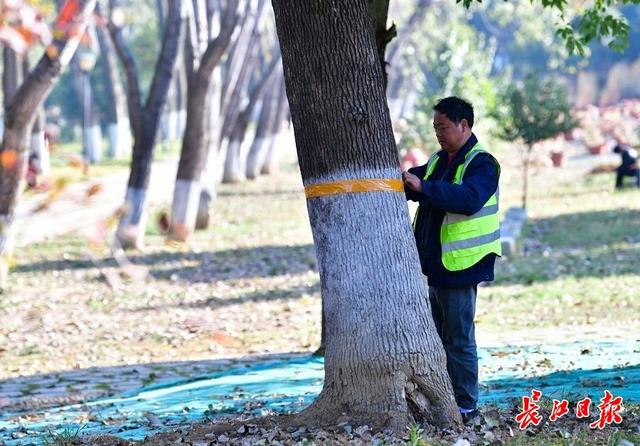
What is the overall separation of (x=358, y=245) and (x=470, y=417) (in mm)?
1223

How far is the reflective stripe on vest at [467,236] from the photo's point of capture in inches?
269

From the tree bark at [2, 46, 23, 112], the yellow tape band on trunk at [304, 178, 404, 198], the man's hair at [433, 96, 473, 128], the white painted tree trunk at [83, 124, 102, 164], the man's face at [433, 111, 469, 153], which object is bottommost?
the yellow tape band on trunk at [304, 178, 404, 198]

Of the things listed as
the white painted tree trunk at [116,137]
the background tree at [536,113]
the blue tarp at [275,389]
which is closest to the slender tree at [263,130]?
the white painted tree trunk at [116,137]

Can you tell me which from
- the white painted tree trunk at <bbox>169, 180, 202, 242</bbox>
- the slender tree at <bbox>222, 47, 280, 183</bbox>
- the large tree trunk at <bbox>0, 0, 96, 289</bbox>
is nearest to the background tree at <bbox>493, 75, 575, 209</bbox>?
the slender tree at <bbox>222, 47, 280, 183</bbox>

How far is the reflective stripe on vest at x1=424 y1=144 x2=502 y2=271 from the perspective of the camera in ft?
22.4

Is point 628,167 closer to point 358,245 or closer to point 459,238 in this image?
point 459,238

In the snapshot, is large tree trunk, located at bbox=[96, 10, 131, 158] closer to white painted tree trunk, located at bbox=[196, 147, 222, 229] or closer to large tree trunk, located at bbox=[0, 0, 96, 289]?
white painted tree trunk, located at bbox=[196, 147, 222, 229]

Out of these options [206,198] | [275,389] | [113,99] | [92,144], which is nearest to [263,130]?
[113,99]

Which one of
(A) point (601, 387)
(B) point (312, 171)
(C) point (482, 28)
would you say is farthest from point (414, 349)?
(C) point (482, 28)

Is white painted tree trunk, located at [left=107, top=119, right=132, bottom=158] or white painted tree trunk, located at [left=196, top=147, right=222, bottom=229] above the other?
white painted tree trunk, located at [left=107, top=119, right=132, bottom=158]

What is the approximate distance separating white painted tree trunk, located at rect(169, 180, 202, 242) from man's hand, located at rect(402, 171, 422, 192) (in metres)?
15.3

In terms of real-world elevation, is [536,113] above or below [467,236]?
above

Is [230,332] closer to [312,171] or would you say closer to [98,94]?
[312,171]

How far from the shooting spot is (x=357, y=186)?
662cm
